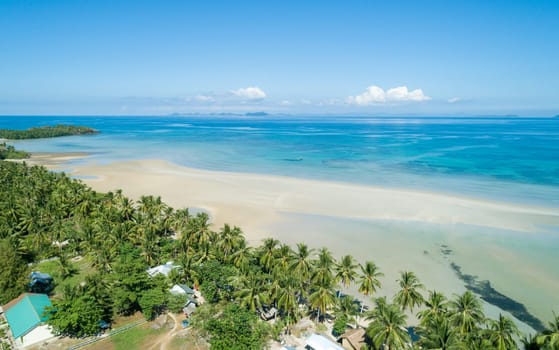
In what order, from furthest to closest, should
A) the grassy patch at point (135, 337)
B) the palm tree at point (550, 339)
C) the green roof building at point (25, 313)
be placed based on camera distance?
1. the grassy patch at point (135, 337)
2. the green roof building at point (25, 313)
3. the palm tree at point (550, 339)

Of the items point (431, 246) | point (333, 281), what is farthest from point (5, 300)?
point (431, 246)

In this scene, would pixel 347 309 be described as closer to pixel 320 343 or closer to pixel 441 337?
pixel 320 343

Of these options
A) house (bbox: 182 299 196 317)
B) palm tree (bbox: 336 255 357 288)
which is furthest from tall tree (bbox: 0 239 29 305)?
palm tree (bbox: 336 255 357 288)

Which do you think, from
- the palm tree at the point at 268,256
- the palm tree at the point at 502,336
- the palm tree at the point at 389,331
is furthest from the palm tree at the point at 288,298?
the palm tree at the point at 502,336

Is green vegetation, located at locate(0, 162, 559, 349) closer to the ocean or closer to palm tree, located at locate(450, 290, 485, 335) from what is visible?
palm tree, located at locate(450, 290, 485, 335)

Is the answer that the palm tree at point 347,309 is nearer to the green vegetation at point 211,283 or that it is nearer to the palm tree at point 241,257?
the green vegetation at point 211,283

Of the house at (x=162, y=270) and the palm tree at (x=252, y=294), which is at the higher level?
the palm tree at (x=252, y=294)

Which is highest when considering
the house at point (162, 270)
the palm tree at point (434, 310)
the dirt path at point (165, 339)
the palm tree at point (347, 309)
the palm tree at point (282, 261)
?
the palm tree at point (282, 261)

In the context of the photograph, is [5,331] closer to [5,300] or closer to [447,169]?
[5,300]

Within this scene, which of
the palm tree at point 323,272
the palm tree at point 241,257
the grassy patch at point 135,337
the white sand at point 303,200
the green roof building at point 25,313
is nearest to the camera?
the green roof building at point 25,313
